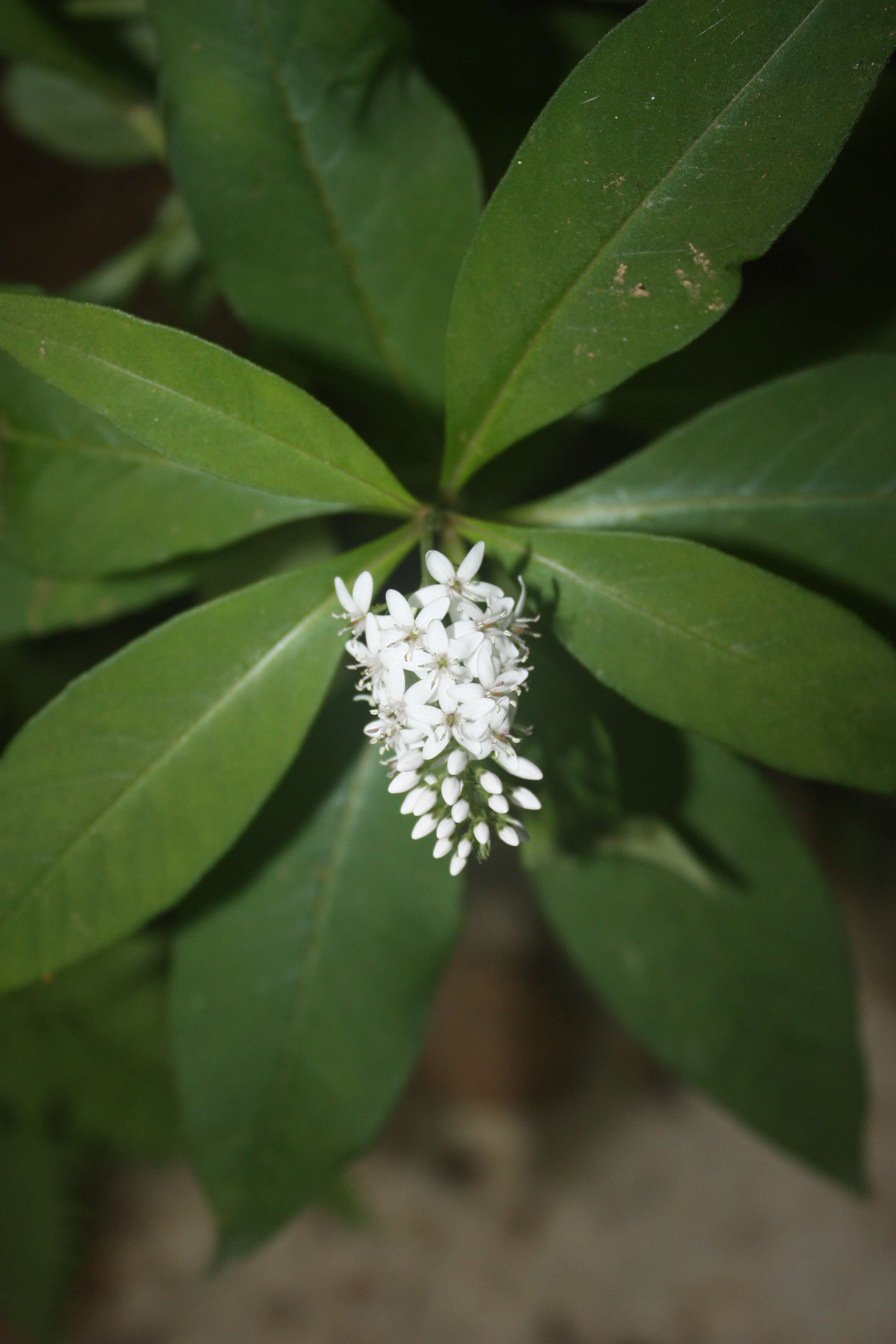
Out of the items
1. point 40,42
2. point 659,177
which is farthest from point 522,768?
point 40,42

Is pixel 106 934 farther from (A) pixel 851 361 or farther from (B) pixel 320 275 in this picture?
(A) pixel 851 361

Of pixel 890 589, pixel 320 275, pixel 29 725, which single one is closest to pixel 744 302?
pixel 890 589

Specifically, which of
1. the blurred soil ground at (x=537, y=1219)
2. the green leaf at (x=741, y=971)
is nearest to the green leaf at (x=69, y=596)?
the green leaf at (x=741, y=971)

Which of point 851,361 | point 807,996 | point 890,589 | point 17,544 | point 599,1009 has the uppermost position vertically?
point 17,544

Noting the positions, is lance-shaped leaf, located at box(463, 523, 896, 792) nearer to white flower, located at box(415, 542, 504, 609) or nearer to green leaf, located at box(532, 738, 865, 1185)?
white flower, located at box(415, 542, 504, 609)

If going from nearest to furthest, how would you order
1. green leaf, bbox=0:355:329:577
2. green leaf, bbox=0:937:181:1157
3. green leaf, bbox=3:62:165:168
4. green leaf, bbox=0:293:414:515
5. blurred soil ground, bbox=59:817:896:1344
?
1. green leaf, bbox=0:293:414:515
2. green leaf, bbox=0:355:329:577
3. green leaf, bbox=3:62:165:168
4. green leaf, bbox=0:937:181:1157
5. blurred soil ground, bbox=59:817:896:1344

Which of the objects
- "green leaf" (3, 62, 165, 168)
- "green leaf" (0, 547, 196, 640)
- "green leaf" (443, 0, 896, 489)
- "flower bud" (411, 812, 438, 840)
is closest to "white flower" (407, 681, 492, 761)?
"flower bud" (411, 812, 438, 840)

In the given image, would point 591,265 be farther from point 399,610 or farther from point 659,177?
point 399,610
